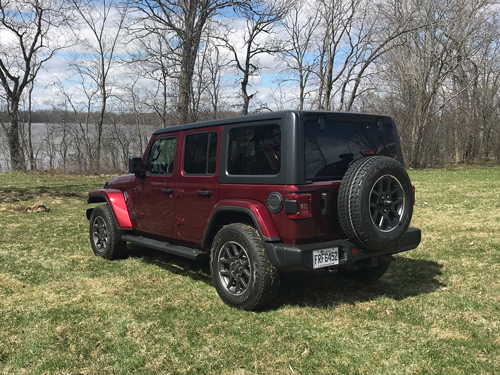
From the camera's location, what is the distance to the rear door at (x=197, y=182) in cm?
471

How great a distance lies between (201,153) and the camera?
4957 millimetres

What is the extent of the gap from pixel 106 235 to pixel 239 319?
3.08m

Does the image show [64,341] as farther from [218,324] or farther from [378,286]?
[378,286]

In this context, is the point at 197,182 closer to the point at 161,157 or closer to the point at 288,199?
the point at 161,157

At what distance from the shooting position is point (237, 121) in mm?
4512

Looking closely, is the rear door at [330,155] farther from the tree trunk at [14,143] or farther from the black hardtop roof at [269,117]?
the tree trunk at [14,143]

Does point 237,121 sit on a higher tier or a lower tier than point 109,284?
higher

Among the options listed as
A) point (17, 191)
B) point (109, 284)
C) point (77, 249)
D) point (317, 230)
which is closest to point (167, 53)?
point (17, 191)

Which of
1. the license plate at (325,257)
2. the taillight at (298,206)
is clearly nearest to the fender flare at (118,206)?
the taillight at (298,206)

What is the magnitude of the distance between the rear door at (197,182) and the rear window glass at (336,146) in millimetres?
1112

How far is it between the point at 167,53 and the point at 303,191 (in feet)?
58.2

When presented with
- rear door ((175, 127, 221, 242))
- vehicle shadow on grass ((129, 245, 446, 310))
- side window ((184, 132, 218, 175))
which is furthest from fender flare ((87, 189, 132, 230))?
side window ((184, 132, 218, 175))

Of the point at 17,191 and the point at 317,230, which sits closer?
the point at 317,230

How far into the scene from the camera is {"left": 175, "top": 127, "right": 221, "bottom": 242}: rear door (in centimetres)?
471
